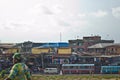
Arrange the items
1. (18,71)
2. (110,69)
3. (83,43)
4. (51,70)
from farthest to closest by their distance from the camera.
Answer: (83,43), (110,69), (51,70), (18,71)

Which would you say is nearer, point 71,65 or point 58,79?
point 58,79

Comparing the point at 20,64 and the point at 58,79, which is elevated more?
the point at 20,64

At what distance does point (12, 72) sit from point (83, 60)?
179 ft

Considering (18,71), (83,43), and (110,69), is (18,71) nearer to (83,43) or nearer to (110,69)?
(110,69)

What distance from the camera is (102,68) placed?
5622cm

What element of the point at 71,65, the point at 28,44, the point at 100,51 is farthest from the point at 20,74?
the point at 28,44

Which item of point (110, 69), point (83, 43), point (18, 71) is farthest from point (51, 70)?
point (18, 71)

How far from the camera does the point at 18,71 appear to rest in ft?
22.2

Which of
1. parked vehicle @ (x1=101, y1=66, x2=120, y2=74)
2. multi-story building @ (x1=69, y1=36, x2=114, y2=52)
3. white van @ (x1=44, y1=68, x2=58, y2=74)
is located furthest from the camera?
multi-story building @ (x1=69, y1=36, x2=114, y2=52)

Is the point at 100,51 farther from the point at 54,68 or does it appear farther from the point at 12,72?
the point at 12,72

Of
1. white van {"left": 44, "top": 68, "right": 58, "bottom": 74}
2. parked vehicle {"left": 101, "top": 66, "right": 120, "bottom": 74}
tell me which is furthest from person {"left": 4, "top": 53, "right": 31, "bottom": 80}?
parked vehicle {"left": 101, "top": 66, "right": 120, "bottom": 74}

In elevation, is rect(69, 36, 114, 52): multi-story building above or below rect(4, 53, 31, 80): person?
above

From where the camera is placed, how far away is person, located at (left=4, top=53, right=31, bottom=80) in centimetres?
669

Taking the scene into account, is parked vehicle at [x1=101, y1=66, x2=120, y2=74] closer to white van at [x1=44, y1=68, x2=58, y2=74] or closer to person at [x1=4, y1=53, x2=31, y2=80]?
white van at [x1=44, y1=68, x2=58, y2=74]
